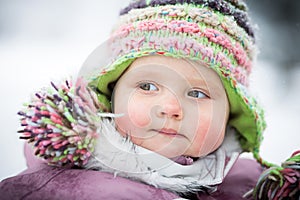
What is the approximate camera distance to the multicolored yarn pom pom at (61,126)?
0.67 meters

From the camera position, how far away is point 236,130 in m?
0.89

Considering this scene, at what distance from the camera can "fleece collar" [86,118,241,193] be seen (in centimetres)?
69

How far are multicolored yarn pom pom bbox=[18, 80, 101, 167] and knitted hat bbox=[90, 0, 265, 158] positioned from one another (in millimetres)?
87

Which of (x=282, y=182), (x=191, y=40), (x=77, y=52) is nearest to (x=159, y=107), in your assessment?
(x=191, y=40)

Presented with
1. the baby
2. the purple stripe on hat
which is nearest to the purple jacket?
the baby

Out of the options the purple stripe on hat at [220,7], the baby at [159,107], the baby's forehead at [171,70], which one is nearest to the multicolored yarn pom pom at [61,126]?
the baby at [159,107]

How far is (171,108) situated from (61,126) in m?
0.16

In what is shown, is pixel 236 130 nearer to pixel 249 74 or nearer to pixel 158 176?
pixel 249 74

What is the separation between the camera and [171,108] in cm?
71

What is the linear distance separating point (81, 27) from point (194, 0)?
0.53 meters

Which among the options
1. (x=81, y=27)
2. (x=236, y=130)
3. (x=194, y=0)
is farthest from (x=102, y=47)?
(x=81, y=27)

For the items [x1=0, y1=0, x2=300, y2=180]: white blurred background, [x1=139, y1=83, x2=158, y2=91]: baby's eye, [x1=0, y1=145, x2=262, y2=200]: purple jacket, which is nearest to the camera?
[x1=0, y1=145, x2=262, y2=200]: purple jacket

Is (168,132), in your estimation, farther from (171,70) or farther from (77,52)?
(77,52)

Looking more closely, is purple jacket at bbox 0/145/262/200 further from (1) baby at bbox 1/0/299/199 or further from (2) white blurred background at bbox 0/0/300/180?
(2) white blurred background at bbox 0/0/300/180
